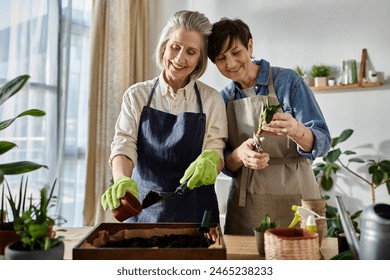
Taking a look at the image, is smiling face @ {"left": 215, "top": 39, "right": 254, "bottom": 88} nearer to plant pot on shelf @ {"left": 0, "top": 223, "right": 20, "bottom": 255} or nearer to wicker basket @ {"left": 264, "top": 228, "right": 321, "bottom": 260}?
wicker basket @ {"left": 264, "top": 228, "right": 321, "bottom": 260}

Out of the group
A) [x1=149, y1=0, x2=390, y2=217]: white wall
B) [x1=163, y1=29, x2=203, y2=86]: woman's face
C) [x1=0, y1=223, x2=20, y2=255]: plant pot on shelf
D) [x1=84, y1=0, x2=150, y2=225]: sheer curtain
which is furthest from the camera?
[x1=84, y1=0, x2=150, y2=225]: sheer curtain

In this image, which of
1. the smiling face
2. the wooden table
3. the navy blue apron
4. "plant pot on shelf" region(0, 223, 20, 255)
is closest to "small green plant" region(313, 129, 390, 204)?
the smiling face

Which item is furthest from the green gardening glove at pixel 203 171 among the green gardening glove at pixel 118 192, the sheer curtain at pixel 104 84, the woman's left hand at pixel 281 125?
the sheer curtain at pixel 104 84

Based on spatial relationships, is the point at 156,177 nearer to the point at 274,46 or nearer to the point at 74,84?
the point at 74,84

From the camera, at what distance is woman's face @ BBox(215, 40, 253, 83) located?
1.42 metres

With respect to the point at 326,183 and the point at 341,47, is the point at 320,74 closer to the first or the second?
the point at 341,47

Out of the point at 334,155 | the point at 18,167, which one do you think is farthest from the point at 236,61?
the point at 334,155

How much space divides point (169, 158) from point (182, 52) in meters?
0.36

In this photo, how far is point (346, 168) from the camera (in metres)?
2.99

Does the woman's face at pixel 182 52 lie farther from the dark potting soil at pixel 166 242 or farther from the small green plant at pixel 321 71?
the small green plant at pixel 321 71

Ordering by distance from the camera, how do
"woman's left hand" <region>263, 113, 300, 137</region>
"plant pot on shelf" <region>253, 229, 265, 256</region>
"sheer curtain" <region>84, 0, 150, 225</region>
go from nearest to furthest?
"plant pot on shelf" <region>253, 229, 265, 256</region>
"woman's left hand" <region>263, 113, 300, 137</region>
"sheer curtain" <region>84, 0, 150, 225</region>

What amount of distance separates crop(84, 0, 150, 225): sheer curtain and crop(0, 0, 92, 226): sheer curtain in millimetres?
70

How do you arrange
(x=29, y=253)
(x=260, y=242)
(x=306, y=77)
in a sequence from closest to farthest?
1. (x=29, y=253)
2. (x=260, y=242)
3. (x=306, y=77)
